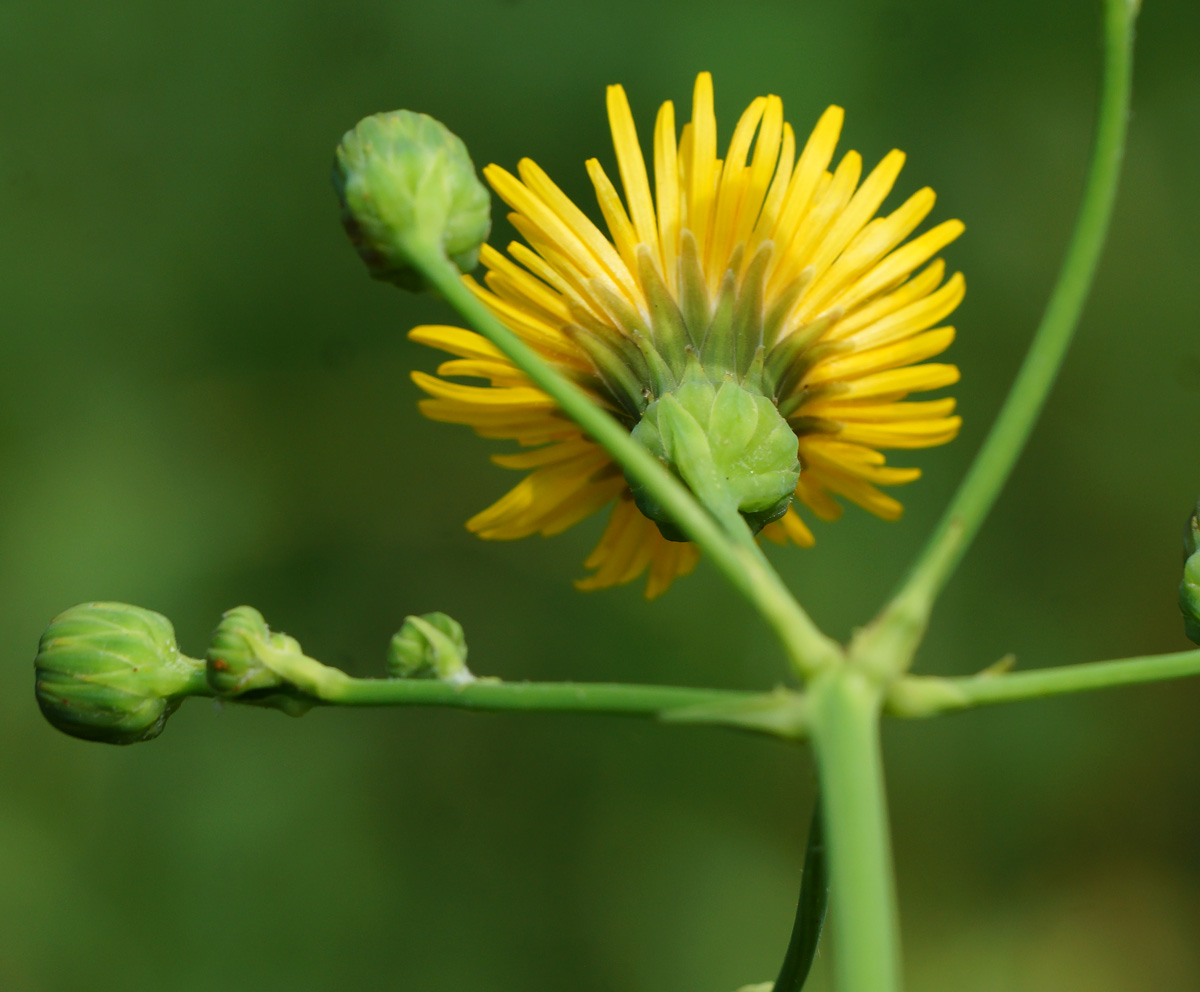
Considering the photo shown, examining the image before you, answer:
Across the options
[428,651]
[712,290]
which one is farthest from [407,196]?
[712,290]

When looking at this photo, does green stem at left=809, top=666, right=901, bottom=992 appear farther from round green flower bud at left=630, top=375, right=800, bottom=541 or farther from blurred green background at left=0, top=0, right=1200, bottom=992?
blurred green background at left=0, top=0, right=1200, bottom=992

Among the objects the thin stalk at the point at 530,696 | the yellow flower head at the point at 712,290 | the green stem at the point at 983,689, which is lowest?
the thin stalk at the point at 530,696

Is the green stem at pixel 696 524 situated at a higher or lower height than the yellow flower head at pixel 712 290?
lower

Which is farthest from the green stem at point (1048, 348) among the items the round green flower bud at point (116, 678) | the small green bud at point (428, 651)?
the round green flower bud at point (116, 678)

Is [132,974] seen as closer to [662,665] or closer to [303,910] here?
[303,910]

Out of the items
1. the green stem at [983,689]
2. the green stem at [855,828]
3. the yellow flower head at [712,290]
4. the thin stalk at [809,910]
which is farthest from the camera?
the yellow flower head at [712,290]

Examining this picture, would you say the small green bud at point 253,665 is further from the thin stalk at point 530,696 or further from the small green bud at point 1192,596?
the small green bud at point 1192,596

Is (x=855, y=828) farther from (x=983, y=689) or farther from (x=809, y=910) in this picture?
(x=809, y=910)
